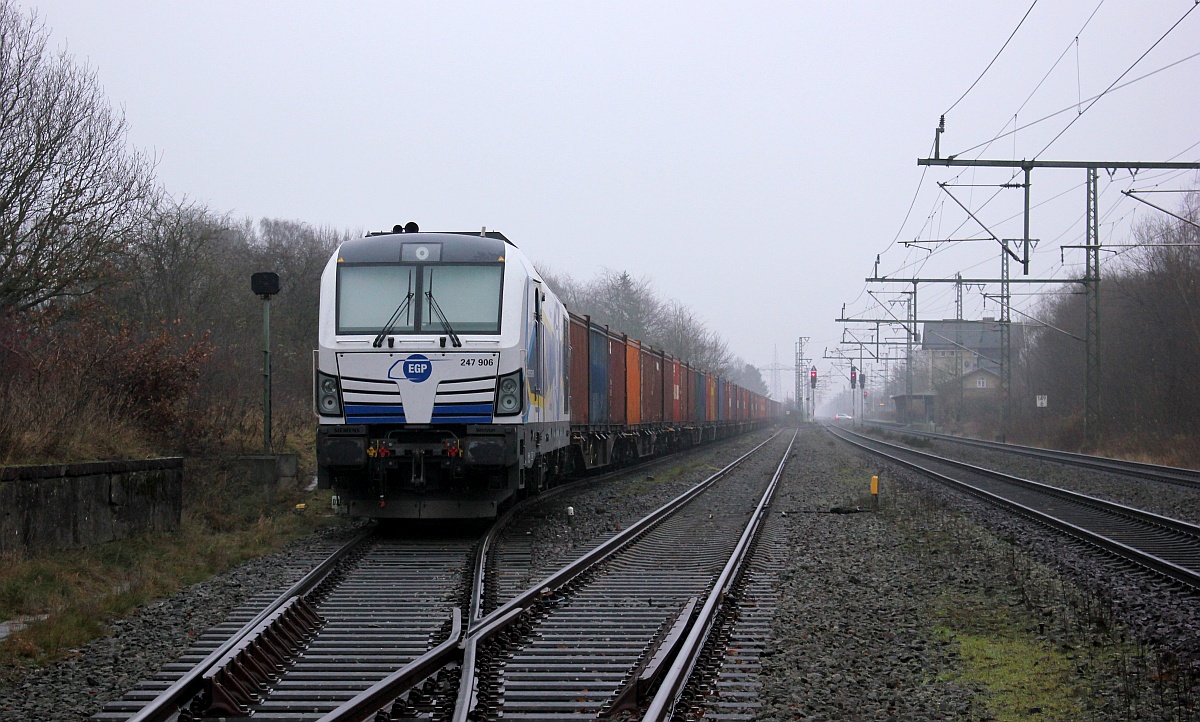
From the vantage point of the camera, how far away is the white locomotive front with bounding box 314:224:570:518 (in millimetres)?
10531

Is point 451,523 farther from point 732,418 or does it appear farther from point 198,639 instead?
point 732,418

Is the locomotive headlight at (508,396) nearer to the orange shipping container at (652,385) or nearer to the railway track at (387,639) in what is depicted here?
the railway track at (387,639)

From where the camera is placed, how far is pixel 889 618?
293 inches

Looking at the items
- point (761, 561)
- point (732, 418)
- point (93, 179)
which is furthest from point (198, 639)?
point (732, 418)

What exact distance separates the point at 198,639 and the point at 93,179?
11.4 meters

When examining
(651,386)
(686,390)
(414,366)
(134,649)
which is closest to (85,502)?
(414,366)

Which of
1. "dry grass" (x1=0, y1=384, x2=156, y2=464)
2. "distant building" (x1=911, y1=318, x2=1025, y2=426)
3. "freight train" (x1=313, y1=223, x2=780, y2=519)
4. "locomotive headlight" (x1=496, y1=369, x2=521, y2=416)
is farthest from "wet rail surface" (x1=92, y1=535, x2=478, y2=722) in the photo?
"distant building" (x1=911, y1=318, x2=1025, y2=426)

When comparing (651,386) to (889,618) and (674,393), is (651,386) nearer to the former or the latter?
(674,393)

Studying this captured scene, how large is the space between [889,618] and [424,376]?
5234 millimetres

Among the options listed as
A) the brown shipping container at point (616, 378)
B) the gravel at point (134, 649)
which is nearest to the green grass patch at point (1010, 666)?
the gravel at point (134, 649)

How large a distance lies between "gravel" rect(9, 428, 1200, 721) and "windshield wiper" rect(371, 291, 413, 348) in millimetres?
2202

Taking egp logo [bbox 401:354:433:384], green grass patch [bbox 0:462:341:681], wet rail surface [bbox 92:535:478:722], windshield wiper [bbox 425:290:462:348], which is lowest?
wet rail surface [bbox 92:535:478:722]

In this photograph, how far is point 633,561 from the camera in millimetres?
9977

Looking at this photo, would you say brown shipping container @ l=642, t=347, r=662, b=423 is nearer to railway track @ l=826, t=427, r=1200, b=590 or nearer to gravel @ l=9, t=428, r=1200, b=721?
railway track @ l=826, t=427, r=1200, b=590
